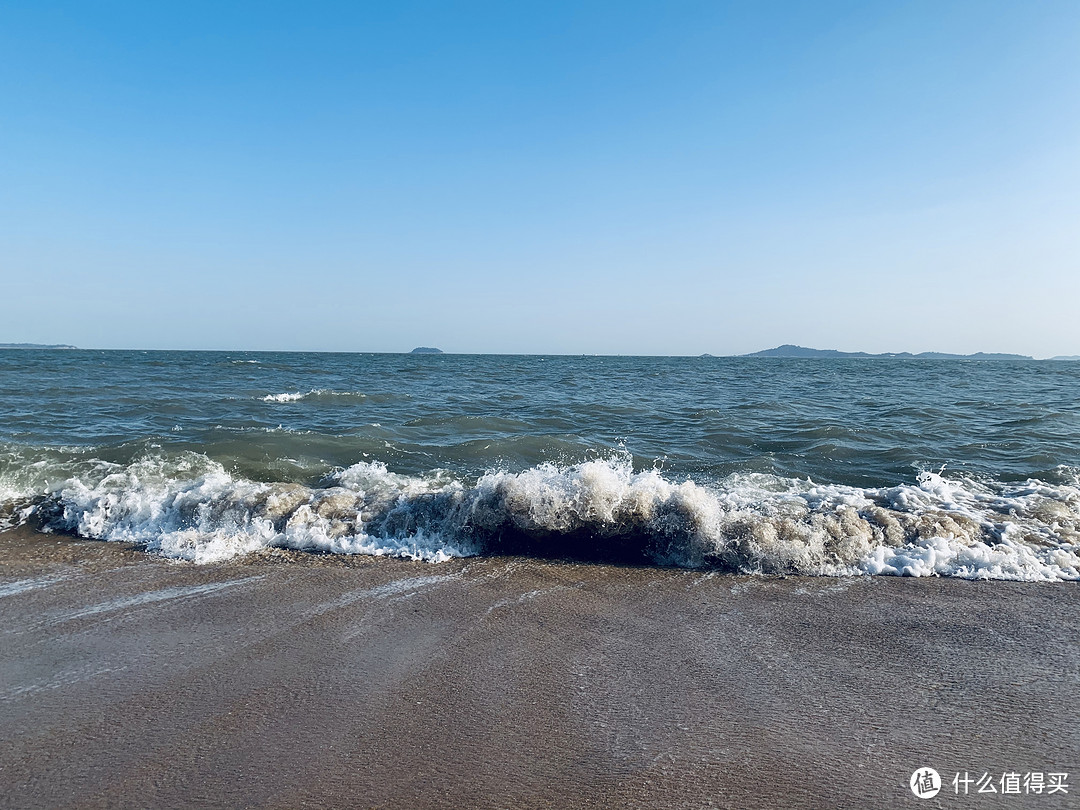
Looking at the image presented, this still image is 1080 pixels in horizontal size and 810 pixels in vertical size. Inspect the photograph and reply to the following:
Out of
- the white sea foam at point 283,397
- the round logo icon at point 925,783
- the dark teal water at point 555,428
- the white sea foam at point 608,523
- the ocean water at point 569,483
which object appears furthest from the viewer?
the white sea foam at point 283,397

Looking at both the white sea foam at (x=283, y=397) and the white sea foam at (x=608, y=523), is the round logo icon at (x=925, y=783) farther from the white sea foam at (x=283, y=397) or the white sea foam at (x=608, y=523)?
the white sea foam at (x=283, y=397)

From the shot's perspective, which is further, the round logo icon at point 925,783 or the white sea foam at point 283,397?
the white sea foam at point 283,397

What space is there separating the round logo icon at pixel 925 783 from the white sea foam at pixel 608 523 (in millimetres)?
2547

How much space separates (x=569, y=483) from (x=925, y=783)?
395 centimetres

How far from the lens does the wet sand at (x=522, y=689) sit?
2549mm

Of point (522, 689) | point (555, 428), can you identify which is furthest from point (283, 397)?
point (522, 689)

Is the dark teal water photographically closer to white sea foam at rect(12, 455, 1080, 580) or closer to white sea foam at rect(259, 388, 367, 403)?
white sea foam at rect(259, 388, 367, 403)

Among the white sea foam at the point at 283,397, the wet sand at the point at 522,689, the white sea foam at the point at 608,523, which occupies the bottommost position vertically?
the wet sand at the point at 522,689

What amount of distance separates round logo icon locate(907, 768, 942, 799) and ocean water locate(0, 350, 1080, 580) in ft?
8.40

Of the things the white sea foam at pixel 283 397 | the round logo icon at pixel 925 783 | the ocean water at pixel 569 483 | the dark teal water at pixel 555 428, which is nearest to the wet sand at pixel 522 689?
the round logo icon at pixel 925 783

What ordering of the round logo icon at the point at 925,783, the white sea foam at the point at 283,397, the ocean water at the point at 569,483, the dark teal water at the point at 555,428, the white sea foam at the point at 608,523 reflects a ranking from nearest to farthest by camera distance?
the round logo icon at the point at 925,783, the white sea foam at the point at 608,523, the ocean water at the point at 569,483, the dark teal water at the point at 555,428, the white sea foam at the point at 283,397

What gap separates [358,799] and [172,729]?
43.8 inches

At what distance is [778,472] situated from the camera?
27.7 feet

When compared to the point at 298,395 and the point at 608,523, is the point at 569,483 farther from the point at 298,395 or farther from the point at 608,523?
the point at 298,395
